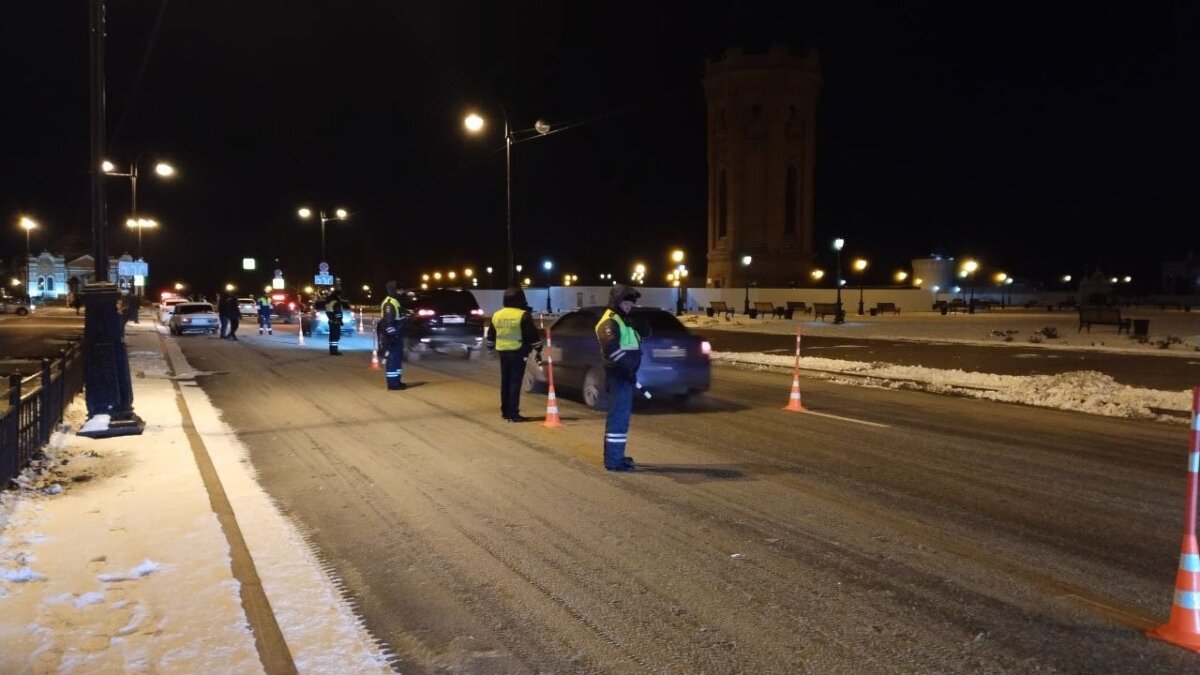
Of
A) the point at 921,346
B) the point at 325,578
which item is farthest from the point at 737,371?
the point at 325,578

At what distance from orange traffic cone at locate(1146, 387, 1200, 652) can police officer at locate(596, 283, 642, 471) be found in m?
4.97

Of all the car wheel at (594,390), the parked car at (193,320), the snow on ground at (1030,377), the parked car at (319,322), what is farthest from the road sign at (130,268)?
the car wheel at (594,390)

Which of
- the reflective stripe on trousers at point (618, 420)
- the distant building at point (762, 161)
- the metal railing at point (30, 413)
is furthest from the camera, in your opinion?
the distant building at point (762, 161)

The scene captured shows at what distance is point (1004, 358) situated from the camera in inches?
907

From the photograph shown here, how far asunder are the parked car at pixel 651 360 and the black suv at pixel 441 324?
9518mm

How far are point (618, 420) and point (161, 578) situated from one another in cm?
444

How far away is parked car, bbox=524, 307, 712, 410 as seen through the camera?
13.2 m

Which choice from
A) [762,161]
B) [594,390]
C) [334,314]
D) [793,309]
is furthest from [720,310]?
[594,390]

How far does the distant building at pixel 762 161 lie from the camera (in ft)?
229

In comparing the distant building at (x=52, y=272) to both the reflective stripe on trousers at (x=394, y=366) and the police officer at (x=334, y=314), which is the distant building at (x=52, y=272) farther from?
the reflective stripe on trousers at (x=394, y=366)

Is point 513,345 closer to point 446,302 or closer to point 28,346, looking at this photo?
point 446,302

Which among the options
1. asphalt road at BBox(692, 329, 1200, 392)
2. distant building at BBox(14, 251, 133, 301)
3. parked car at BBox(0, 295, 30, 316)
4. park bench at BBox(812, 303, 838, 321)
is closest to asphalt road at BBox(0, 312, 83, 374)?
asphalt road at BBox(692, 329, 1200, 392)

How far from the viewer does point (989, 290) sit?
86125mm

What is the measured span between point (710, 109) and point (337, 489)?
68425 mm
